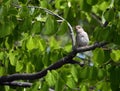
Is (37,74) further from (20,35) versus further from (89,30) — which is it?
(89,30)

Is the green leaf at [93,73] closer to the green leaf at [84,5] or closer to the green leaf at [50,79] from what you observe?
the green leaf at [50,79]

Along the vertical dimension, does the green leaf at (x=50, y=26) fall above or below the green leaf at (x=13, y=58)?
above

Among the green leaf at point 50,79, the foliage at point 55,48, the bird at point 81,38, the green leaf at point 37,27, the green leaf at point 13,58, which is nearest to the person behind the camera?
the green leaf at point 50,79

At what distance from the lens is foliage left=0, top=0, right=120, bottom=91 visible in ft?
14.9

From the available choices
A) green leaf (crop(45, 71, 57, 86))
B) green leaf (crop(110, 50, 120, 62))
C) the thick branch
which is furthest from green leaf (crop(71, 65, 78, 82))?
green leaf (crop(110, 50, 120, 62))

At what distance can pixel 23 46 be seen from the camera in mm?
5086

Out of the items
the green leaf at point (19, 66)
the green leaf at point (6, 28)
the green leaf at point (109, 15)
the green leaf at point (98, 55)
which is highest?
the green leaf at point (109, 15)

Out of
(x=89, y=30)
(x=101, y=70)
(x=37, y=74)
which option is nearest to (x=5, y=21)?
(x=37, y=74)

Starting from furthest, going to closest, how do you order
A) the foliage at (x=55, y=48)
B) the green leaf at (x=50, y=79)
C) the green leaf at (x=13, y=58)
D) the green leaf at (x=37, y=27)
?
the green leaf at (x=13, y=58) < the green leaf at (x=37, y=27) < the foliage at (x=55, y=48) < the green leaf at (x=50, y=79)

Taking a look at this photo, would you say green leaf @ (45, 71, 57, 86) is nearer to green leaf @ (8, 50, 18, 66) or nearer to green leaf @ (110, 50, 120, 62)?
green leaf @ (110, 50, 120, 62)

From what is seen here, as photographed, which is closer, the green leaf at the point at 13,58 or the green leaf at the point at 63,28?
the green leaf at the point at 63,28

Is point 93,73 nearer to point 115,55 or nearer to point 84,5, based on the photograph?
point 115,55

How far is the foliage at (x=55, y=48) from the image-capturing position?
453 centimetres

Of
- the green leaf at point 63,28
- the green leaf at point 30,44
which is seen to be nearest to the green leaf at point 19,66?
the green leaf at point 30,44
